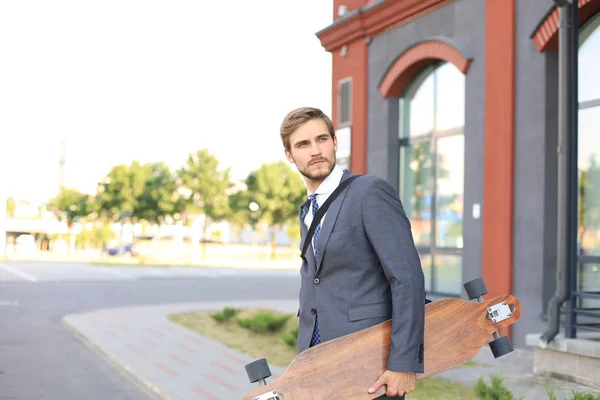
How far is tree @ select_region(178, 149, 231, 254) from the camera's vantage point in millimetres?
60031

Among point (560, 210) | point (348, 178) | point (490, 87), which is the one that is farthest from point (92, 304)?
point (348, 178)

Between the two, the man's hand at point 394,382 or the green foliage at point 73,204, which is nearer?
the man's hand at point 394,382

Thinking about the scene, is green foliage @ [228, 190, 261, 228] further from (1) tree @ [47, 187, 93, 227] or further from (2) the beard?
(2) the beard

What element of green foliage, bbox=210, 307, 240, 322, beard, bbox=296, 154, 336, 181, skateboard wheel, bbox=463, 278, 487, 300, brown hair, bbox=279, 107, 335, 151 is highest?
brown hair, bbox=279, 107, 335, 151

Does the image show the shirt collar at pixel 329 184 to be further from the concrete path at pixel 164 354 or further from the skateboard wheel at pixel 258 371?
the concrete path at pixel 164 354

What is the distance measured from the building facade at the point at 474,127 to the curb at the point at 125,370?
16.1ft

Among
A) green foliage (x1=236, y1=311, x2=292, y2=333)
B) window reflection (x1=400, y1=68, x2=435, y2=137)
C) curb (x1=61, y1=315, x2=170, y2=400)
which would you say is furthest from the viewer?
window reflection (x1=400, y1=68, x2=435, y2=137)

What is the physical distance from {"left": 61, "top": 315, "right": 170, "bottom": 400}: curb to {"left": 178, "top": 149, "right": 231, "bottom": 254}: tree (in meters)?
47.4

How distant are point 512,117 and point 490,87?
65cm

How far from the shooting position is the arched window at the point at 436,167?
12.6 meters

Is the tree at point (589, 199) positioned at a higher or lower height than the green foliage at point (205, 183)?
lower

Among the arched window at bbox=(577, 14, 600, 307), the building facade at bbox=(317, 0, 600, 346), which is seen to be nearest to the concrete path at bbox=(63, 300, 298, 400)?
the building facade at bbox=(317, 0, 600, 346)

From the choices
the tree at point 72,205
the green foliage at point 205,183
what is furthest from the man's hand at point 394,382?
the tree at point 72,205

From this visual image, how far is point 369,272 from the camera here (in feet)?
9.20
